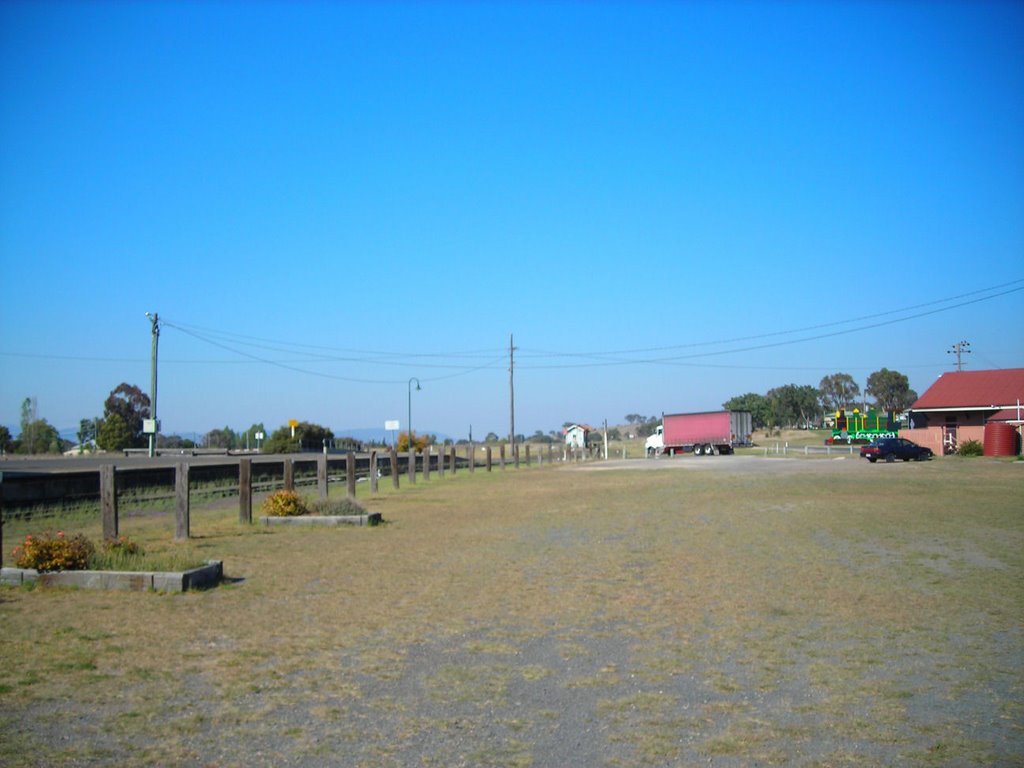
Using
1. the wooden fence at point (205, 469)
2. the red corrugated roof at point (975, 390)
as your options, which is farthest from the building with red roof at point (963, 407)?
the wooden fence at point (205, 469)

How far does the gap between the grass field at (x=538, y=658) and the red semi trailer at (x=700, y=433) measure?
59.6m

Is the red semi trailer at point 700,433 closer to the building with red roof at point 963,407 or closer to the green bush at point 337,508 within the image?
the building with red roof at point 963,407

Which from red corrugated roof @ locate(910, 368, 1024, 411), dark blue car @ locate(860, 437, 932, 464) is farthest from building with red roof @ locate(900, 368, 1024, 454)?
dark blue car @ locate(860, 437, 932, 464)

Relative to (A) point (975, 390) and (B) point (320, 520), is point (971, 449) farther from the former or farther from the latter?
(B) point (320, 520)

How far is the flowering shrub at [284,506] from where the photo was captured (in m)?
18.3

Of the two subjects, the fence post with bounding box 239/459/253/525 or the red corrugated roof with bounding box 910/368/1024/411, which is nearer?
the fence post with bounding box 239/459/253/525

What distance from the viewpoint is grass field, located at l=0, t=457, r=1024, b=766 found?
5.31 metres

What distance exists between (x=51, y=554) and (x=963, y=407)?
6334 centimetres

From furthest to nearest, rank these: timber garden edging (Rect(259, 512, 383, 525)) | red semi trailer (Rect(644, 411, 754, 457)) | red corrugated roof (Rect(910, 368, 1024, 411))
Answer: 1. red semi trailer (Rect(644, 411, 754, 457))
2. red corrugated roof (Rect(910, 368, 1024, 411))
3. timber garden edging (Rect(259, 512, 383, 525))

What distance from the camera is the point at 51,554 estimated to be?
1014 centimetres

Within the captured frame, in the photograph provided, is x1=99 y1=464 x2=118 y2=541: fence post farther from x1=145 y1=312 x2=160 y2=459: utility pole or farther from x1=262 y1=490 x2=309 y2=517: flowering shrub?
x1=145 y1=312 x2=160 y2=459: utility pole

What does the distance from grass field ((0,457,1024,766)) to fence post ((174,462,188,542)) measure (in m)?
0.69

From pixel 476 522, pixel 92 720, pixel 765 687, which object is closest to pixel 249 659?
pixel 92 720

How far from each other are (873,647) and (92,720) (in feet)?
19.4
